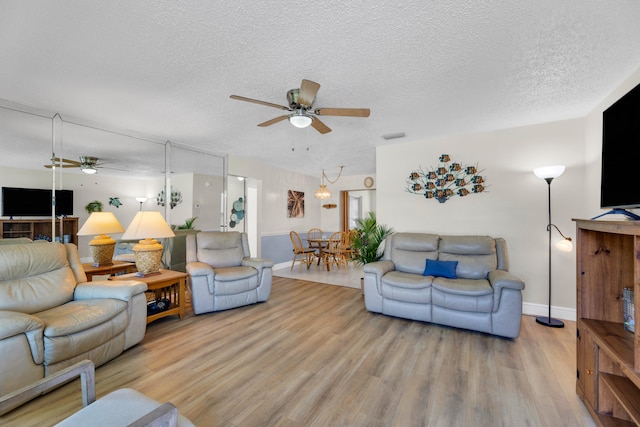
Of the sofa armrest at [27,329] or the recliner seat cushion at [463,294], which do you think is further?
the recliner seat cushion at [463,294]

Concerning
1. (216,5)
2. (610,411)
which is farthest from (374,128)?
(610,411)

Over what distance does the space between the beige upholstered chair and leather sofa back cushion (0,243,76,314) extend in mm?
1430

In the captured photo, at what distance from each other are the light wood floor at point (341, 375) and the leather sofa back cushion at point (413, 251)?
72 cm

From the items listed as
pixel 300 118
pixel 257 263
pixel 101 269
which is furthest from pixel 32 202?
pixel 300 118

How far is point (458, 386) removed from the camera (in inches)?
74.6

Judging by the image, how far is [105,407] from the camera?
1.05m

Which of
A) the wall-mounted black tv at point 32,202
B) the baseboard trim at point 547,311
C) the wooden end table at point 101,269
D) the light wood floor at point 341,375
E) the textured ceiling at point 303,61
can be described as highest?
the textured ceiling at point 303,61

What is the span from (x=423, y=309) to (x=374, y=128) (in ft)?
7.61

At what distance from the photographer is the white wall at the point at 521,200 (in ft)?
10.3

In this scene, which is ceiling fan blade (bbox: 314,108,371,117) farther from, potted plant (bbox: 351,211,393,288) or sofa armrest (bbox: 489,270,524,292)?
potted plant (bbox: 351,211,393,288)

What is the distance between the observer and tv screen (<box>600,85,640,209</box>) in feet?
5.31

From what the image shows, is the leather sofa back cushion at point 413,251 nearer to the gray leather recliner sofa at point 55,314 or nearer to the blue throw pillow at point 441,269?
the blue throw pillow at point 441,269

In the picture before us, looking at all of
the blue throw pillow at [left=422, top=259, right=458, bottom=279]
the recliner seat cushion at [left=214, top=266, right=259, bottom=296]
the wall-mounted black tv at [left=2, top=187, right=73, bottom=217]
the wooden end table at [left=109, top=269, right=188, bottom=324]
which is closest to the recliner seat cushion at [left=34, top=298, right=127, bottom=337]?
the wooden end table at [left=109, top=269, right=188, bottom=324]

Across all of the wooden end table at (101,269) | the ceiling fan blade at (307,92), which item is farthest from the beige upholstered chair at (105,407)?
the wooden end table at (101,269)
